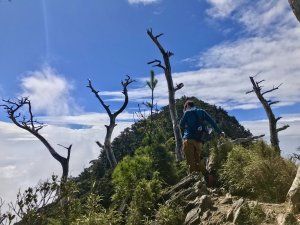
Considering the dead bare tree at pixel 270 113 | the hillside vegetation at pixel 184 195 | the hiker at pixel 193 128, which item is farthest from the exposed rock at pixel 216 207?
the dead bare tree at pixel 270 113

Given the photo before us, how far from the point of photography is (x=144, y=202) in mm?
9344

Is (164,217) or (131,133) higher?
(131,133)

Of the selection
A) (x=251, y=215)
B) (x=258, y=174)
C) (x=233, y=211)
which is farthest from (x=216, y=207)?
(x=258, y=174)

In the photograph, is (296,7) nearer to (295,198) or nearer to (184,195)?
(295,198)

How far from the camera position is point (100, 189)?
13664mm

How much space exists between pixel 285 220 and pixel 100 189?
7.74m

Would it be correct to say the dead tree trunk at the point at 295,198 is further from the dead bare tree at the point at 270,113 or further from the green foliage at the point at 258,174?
the dead bare tree at the point at 270,113

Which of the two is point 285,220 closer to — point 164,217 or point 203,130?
point 164,217

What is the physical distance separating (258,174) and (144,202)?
2.66 meters

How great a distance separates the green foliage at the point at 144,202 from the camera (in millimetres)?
9062

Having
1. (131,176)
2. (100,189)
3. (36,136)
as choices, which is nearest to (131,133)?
(36,136)

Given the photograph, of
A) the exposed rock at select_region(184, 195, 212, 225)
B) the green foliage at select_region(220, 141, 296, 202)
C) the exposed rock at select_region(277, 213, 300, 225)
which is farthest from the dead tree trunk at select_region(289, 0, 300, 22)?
the exposed rock at select_region(184, 195, 212, 225)

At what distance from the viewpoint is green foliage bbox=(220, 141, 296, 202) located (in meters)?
8.89

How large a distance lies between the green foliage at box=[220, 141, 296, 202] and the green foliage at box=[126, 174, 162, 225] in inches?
69.9
